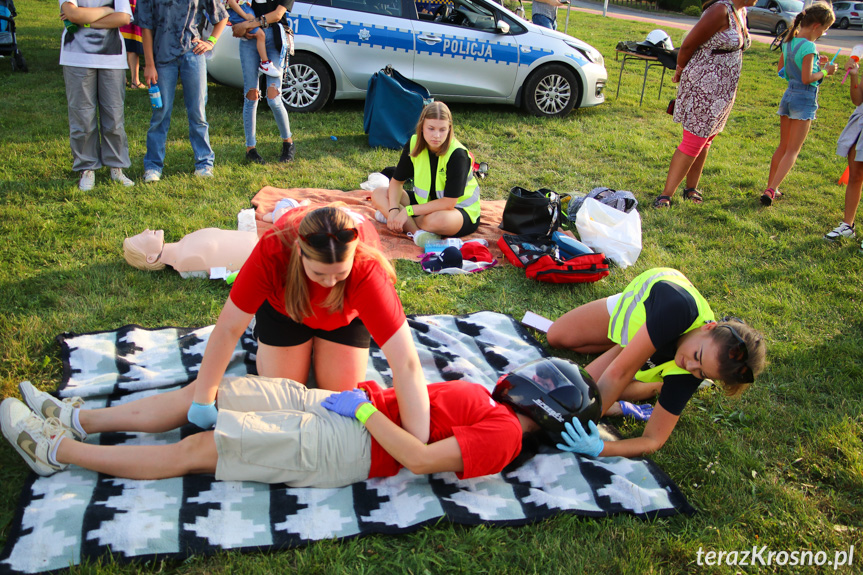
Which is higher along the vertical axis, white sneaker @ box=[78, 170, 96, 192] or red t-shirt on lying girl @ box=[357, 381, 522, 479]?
white sneaker @ box=[78, 170, 96, 192]

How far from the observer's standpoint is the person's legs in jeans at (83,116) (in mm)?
4926

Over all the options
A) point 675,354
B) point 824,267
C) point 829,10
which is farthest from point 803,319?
point 829,10

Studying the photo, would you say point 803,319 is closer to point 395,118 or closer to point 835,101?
point 395,118

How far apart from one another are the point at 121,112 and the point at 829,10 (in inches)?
252

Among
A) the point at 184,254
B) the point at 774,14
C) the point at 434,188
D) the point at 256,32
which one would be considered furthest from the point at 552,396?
the point at 774,14

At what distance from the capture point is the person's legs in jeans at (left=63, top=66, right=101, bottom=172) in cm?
493

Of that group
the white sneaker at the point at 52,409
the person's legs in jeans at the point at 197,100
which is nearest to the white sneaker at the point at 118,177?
the person's legs in jeans at the point at 197,100

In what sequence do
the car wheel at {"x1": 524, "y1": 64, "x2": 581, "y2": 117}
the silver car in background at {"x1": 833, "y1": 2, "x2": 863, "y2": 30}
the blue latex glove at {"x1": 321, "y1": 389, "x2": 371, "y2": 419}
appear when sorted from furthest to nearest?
1. the silver car in background at {"x1": 833, "y1": 2, "x2": 863, "y2": 30}
2. the car wheel at {"x1": 524, "y1": 64, "x2": 581, "y2": 117}
3. the blue latex glove at {"x1": 321, "y1": 389, "x2": 371, "y2": 419}

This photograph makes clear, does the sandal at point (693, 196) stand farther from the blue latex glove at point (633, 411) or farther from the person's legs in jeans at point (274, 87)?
the person's legs in jeans at point (274, 87)

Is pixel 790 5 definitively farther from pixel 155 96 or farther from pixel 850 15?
pixel 155 96

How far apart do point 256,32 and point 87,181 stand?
2.12m

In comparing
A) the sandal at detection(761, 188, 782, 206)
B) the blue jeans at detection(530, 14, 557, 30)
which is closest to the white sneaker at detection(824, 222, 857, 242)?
the sandal at detection(761, 188, 782, 206)

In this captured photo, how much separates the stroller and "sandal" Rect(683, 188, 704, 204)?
9.40m

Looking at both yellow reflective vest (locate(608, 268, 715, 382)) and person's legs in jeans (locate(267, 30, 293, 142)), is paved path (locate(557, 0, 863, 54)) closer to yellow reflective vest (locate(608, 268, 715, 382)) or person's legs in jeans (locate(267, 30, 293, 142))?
person's legs in jeans (locate(267, 30, 293, 142))
